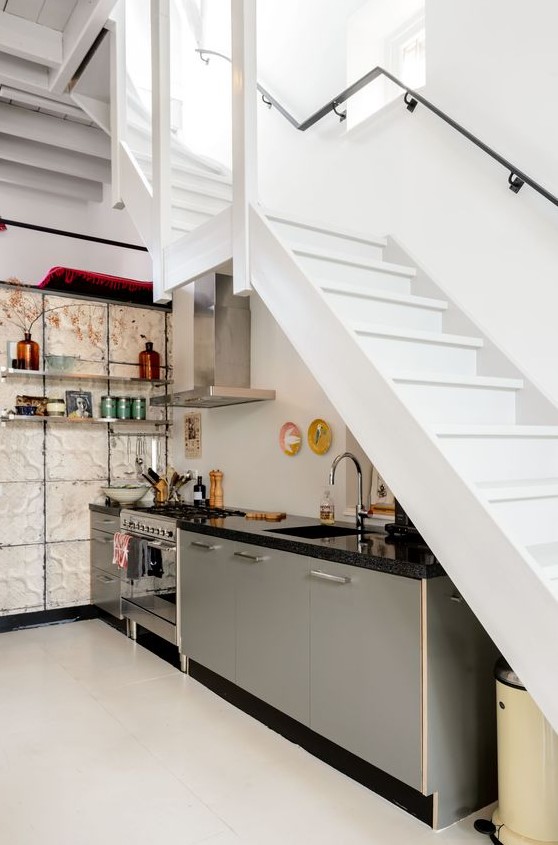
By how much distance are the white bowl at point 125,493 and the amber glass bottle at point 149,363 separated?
909mm

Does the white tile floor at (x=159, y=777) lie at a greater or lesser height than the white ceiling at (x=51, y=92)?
lesser

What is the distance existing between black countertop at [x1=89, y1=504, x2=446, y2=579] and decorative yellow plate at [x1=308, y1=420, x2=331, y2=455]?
16.4 inches

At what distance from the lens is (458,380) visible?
7.60 ft

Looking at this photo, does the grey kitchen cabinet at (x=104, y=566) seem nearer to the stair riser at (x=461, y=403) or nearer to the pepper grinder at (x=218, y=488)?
the pepper grinder at (x=218, y=488)

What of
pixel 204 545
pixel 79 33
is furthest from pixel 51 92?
pixel 204 545

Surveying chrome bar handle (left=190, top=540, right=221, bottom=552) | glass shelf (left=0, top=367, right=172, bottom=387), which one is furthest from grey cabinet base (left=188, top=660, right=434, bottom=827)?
glass shelf (left=0, top=367, right=172, bottom=387)

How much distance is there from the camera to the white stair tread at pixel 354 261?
2592 millimetres

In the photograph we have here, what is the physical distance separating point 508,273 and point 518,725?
5.65 feet

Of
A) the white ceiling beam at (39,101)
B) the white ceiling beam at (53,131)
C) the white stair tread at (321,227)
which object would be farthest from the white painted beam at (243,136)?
the white ceiling beam at (53,131)

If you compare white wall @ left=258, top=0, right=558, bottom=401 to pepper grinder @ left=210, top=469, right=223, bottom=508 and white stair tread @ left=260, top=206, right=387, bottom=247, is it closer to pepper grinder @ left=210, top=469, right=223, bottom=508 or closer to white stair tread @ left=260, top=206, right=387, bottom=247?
white stair tread @ left=260, top=206, right=387, bottom=247

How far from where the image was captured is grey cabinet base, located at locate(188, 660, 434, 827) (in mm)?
2270

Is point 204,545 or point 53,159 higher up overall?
point 53,159

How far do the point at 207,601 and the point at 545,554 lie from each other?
6.52 feet

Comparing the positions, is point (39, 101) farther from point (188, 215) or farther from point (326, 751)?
point (326, 751)
